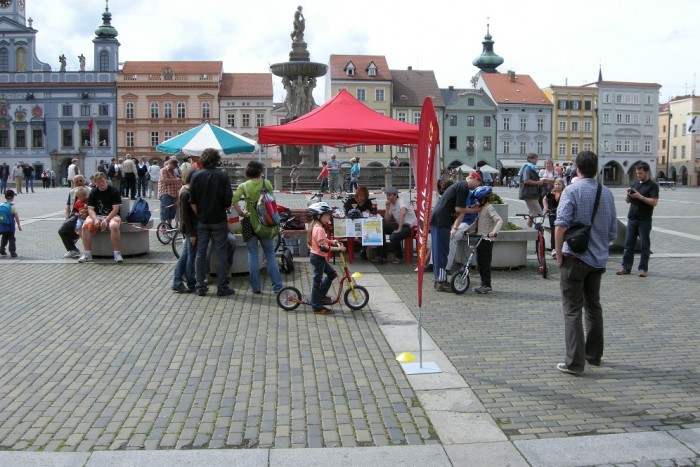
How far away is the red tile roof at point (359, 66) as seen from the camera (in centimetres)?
8350

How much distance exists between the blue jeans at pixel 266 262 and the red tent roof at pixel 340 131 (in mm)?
4249

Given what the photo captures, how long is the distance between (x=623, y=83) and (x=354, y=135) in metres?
88.0

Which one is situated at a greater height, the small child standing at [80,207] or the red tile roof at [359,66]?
the red tile roof at [359,66]

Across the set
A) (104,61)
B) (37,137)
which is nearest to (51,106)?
(37,137)

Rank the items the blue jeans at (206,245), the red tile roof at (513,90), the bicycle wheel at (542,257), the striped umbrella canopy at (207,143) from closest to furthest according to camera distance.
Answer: the blue jeans at (206,245) → the bicycle wheel at (542,257) → the striped umbrella canopy at (207,143) → the red tile roof at (513,90)

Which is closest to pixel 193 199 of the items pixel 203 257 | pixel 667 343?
pixel 203 257

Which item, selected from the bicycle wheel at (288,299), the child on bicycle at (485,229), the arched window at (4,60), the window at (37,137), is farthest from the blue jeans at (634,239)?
the arched window at (4,60)

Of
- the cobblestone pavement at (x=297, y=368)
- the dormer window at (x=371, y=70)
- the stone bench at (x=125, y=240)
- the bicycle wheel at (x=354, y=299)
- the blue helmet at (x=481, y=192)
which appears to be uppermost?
the dormer window at (x=371, y=70)

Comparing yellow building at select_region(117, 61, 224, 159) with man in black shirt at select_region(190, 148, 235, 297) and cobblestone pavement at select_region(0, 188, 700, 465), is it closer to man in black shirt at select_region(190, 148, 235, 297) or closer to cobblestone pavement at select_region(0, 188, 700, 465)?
man in black shirt at select_region(190, 148, 235, 297)

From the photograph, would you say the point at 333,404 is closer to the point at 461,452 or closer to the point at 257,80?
the point at 461,452

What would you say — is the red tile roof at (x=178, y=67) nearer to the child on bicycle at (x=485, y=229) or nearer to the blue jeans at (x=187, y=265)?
the blue jeans at (x=187, y=265)

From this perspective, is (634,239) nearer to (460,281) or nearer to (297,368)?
(460,281)

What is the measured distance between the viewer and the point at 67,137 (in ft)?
269

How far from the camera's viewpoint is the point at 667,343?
748 cm
